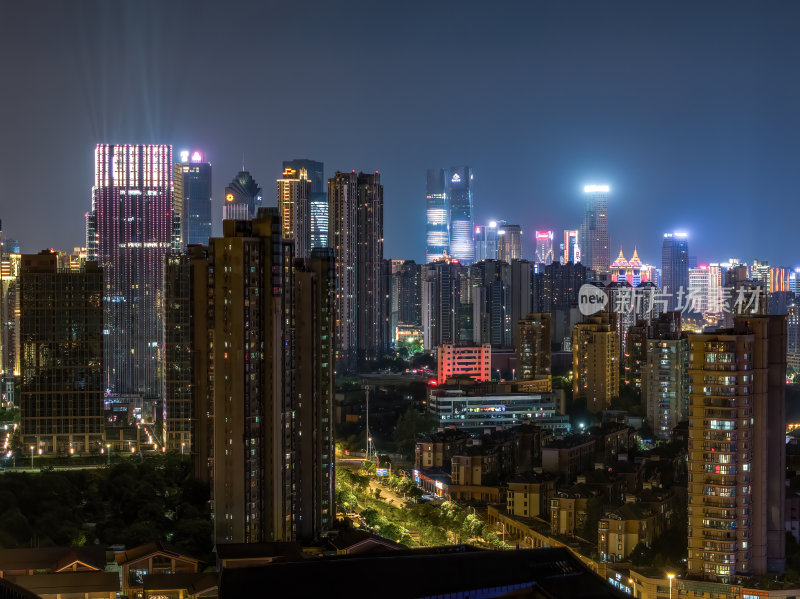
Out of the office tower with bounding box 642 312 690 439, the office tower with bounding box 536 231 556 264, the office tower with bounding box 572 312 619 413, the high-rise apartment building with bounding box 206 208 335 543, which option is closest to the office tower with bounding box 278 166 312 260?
the office tower with bounding box 572 312 619 413

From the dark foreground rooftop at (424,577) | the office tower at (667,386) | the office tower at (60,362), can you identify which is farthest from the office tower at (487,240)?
the dark foreground rooftop at (424,577)

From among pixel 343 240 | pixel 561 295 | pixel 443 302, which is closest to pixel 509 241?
pixel 561 295

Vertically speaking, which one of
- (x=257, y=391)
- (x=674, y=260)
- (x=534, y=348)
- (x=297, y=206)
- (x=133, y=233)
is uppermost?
(x=297, y=206)

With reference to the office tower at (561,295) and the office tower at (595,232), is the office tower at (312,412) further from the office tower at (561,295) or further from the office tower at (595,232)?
the office tower at (595,232)

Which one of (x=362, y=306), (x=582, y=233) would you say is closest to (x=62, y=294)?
(x=362, y=306)

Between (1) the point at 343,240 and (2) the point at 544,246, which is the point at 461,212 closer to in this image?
(2) the point at 544,246

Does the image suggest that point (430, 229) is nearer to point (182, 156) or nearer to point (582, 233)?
point (582, 233)

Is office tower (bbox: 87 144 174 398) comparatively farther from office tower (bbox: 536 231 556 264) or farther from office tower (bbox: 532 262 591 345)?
office tower (bbox: 536 231 556 264)
